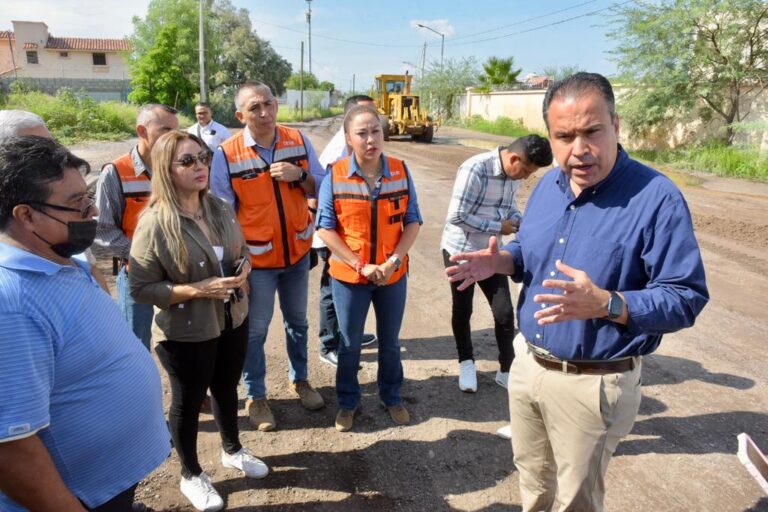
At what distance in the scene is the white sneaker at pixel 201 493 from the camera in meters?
2.65

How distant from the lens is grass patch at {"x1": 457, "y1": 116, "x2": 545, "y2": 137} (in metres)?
28.0

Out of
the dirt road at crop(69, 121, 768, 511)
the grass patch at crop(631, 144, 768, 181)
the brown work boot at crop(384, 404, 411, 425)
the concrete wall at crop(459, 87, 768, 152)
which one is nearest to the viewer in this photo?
the dirt road at crop(69, 121, 768, 511)

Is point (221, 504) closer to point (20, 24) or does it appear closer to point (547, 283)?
point (547, 283)

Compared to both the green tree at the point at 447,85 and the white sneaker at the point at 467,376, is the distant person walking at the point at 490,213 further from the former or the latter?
the green tree at the point at 447,85

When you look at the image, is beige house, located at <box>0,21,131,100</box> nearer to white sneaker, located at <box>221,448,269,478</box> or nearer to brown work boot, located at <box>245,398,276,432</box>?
brown work boot, located at <box>245,398,276,432</box>

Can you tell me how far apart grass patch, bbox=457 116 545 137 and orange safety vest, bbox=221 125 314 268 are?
2458 cm

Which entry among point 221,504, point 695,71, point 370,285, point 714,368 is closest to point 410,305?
point 370,285

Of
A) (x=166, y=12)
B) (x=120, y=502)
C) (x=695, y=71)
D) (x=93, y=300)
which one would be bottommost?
(x=120, y=502)

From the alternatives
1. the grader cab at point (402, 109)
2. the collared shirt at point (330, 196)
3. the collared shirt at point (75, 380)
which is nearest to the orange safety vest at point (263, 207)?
the collared shirt at point (330, 196)

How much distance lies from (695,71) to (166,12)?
1448 inches

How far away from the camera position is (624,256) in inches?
72.6

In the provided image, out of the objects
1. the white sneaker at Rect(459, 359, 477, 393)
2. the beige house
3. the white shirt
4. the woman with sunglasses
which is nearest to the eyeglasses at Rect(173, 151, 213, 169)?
the woman with sunglasses

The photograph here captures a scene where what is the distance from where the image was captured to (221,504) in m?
2.67

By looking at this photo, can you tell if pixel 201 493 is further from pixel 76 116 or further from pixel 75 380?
pixel 76 116
